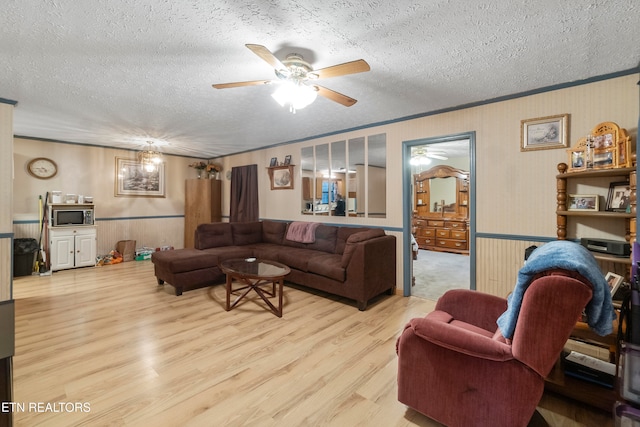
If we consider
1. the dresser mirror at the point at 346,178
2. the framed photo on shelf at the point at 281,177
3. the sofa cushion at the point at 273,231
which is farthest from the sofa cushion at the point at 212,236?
the dresser mirror at the point at 346,178

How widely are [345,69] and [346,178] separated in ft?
8.39

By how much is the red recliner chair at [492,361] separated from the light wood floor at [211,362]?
257mm

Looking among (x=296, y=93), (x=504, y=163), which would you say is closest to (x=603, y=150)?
(x=504, y=163)

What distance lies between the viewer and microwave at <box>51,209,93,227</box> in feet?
15.8

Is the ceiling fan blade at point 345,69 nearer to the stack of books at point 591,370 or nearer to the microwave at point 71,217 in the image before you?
the stack of books at point 591,370

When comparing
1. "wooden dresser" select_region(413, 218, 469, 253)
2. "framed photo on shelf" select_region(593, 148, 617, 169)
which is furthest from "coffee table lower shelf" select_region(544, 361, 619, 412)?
"wooden dresser" select_region(413, 218, 469, 253)

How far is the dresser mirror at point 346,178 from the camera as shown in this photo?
4.14 metres

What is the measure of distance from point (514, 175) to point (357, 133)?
6.92ft

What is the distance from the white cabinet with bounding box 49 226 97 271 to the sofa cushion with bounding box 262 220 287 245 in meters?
3.08

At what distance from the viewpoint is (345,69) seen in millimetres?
1921

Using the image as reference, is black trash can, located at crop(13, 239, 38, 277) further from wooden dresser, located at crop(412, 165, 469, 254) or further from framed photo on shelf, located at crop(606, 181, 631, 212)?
framed photo on shelf, located at crop(606, 181, 631, 212)

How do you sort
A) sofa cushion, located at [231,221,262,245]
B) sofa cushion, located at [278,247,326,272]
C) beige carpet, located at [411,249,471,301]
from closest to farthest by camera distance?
sofa cushion, located at [278,247,326,272], beige carpet, located at [411,249,471,301], sofa cushion, located at [231,221,262,245]

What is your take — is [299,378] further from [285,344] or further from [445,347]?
[445,347]

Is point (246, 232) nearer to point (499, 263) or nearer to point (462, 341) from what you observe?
point (499, 263)
